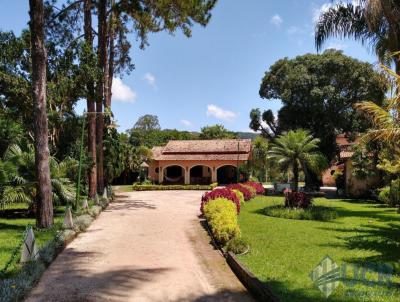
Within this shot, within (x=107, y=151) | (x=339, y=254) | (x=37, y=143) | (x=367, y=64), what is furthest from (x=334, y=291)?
(x=367, y=64)

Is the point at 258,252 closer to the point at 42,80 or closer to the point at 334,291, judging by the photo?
the point at 334,291

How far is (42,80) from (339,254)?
9.44m

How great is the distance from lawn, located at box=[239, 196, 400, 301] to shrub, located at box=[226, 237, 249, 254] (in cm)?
22

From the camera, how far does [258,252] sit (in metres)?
9.66

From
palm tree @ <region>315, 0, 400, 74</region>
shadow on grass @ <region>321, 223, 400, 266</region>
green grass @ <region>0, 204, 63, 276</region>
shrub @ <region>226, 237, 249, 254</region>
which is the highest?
palm tree @ <region>315, 0, 400, 74</region>

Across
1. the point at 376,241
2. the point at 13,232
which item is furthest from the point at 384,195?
the point at 13,232

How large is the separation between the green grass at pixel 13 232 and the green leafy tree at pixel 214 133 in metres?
45.4

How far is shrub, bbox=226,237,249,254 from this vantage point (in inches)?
381

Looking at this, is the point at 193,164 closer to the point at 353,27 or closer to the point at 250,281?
the point at 353,27

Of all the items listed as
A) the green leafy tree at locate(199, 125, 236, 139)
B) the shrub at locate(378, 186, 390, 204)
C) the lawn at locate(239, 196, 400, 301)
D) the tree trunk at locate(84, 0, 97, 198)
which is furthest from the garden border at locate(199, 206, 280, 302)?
the green leafy tree at locate(199, 125, 236, 139)

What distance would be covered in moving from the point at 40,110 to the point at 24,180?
→ 3.54 metres

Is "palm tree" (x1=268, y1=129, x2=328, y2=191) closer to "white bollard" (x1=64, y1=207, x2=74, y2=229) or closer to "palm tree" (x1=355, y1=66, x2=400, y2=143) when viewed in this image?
"palm tree" (x1=355, y1=66, x2=400, y2=143)

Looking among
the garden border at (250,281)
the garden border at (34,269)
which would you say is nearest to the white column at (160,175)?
the garden border at (34,269)

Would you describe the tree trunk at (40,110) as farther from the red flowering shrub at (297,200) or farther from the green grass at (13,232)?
the red flowering shrub at (297,200)
